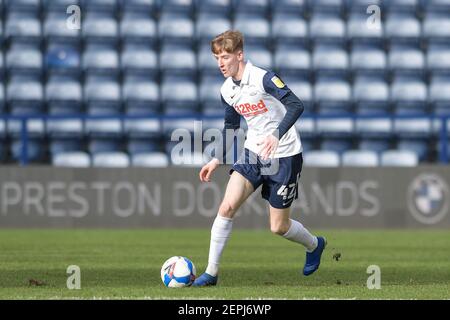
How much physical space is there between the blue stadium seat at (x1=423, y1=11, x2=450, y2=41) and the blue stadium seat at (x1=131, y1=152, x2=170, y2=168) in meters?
5.49

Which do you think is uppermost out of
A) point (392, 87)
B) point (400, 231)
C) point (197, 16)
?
point (197, 16)

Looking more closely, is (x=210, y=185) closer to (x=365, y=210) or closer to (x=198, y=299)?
(x=365, y=210)

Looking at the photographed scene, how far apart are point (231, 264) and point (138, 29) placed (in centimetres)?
877

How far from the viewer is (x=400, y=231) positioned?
1579cm

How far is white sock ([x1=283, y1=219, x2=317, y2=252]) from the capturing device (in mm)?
8750

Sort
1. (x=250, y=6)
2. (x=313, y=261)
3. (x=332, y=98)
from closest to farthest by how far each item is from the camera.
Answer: (x=313, y=261) → (x=332, y=98) → (x=250, y=6)

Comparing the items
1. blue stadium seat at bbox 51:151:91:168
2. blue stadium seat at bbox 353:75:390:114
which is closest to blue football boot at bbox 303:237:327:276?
blue stadium seat at bbox 51:151:91:168

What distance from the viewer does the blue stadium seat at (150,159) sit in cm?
1656

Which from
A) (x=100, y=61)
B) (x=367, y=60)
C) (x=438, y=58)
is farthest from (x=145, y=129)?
(x=438, y=58)

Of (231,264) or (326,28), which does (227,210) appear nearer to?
(231,264)

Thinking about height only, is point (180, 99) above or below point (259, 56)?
below

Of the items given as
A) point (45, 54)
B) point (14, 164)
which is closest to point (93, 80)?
point (45, 54)

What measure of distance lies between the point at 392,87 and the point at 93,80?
4.93 m

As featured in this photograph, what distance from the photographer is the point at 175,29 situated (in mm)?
18641
